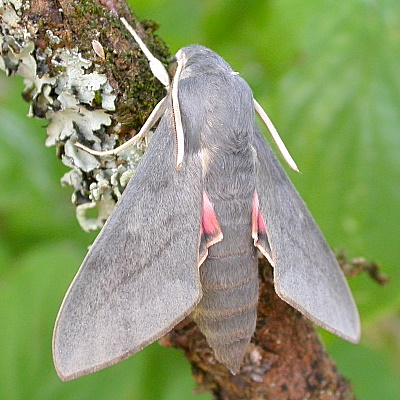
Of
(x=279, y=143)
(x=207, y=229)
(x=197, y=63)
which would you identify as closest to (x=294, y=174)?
(x=279, y=143)

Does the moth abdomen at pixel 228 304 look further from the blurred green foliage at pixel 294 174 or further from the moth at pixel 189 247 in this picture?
the blurred green foliage at pixel 294 174

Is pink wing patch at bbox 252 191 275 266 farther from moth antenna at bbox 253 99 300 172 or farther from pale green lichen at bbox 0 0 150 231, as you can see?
pale green lichen at bbox 0 0 150 231

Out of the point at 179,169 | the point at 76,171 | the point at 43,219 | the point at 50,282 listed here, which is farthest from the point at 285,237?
the point at 43,219

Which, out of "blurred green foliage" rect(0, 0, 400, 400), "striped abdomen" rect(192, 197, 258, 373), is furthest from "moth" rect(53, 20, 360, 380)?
"blurred green foliage" rect(0, 0, 400, 400)

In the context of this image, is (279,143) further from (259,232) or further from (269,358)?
(269,358)

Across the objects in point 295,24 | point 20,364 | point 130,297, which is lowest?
point 20,364

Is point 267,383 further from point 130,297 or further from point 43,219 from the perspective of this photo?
point 43,219
